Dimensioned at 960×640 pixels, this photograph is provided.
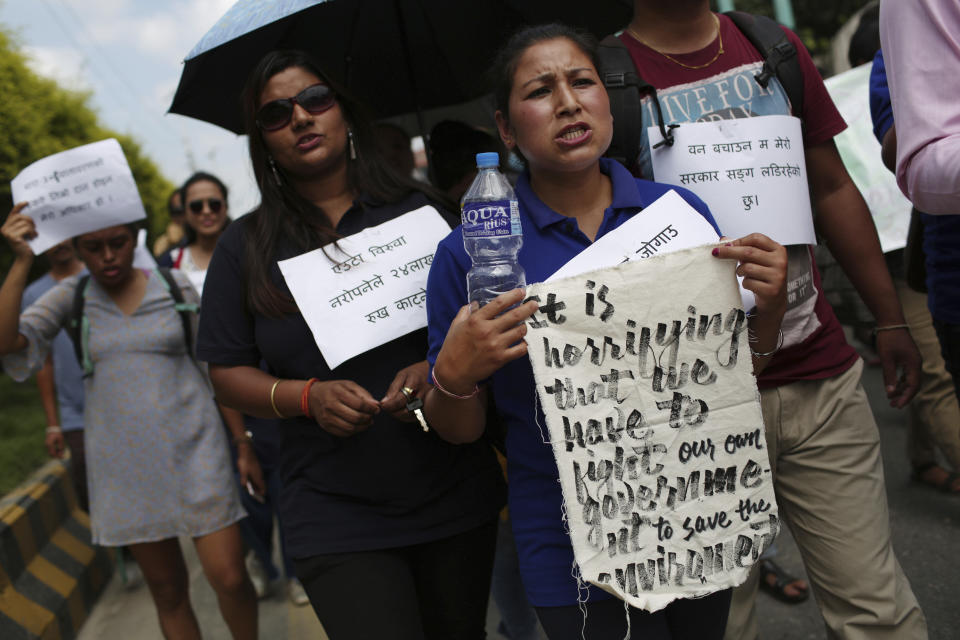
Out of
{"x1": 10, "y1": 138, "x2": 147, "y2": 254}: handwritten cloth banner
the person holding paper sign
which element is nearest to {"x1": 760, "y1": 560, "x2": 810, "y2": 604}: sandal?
the person holding paper sign

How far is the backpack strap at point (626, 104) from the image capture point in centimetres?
232

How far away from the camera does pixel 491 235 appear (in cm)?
181

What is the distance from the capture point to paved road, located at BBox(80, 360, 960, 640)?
364cm

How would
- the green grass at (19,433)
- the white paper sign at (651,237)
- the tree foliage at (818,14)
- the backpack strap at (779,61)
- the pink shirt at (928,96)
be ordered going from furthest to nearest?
the tree foliage at (818,14) → the green grass at (19,433) → the backpack strap at (779,61) → the white paper sign at (651,237) → the pink shirt at (928,96)

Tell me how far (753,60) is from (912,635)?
5.23ft

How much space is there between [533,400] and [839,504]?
3.18ft

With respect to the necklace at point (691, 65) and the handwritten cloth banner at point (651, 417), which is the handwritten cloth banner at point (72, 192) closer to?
the necklace at point (691, 65)

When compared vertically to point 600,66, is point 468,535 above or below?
below

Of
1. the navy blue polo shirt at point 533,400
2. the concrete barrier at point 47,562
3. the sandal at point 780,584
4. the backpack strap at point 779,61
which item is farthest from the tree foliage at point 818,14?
the navy blue polo shirt at point 533,400

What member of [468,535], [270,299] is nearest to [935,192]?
[468,535]

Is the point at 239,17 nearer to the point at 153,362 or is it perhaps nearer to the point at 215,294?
the point at 215,294

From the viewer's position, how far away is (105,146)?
3.62m

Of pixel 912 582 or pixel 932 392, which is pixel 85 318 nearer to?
pixel 912 582

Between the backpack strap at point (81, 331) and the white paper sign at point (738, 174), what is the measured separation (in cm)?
264
